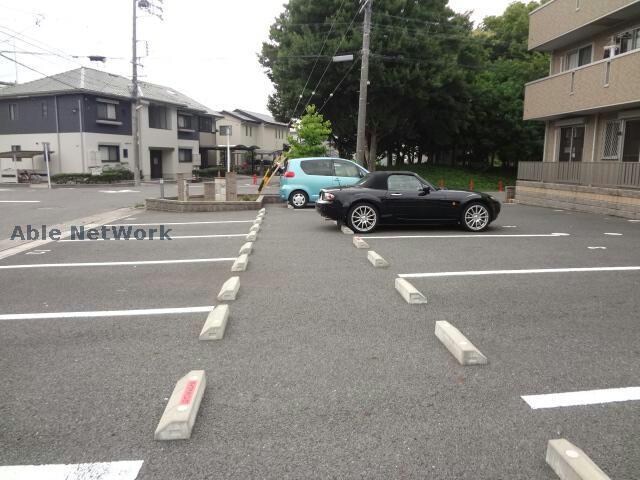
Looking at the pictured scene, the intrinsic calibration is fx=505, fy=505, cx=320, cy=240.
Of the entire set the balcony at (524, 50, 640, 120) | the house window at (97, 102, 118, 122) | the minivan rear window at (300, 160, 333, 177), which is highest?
the house window at (97, 102, 118, 122)

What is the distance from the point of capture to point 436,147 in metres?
39.7

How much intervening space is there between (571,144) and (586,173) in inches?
149

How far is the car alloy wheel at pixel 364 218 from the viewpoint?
1041 cm

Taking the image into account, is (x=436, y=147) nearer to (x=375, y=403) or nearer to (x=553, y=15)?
(x=553, y=15)

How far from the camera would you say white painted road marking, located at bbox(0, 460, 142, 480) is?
2416 mm

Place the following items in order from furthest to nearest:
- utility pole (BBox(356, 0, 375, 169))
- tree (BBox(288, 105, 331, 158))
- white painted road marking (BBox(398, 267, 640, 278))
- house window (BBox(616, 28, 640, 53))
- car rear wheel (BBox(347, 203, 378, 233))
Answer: tree (BBox(288, 105, 331, 158)) < utility pole (BBox(356, 0, 375, 169)) < house window (BBox(616, 28, 640, 53)) < car rear wheel (BBox(347, 203, 378, 233)) < white painted road marking (BBox(398, 267, 640, 278))

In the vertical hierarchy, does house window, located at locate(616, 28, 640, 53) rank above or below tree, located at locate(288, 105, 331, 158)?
above

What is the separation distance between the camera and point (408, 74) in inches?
1000

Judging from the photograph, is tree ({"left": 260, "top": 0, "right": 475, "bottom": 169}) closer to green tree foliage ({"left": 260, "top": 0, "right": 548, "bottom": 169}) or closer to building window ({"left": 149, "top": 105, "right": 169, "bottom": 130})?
green tree foliage ({"left": 260, "top": 0, "right": 548, "bottom": 169})

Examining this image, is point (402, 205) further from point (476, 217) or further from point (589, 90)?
point (589, 90)

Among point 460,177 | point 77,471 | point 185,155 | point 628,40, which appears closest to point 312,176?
point 628,40

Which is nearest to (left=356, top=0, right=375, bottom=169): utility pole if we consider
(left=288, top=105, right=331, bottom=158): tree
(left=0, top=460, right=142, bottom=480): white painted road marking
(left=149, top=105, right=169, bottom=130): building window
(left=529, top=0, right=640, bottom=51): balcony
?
(left=288, top=105, right=331, bottom=158): tree

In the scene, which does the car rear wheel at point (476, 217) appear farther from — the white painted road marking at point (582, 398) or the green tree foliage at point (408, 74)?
the green tree foliage at point (408, 74)

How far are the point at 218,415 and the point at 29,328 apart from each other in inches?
103
